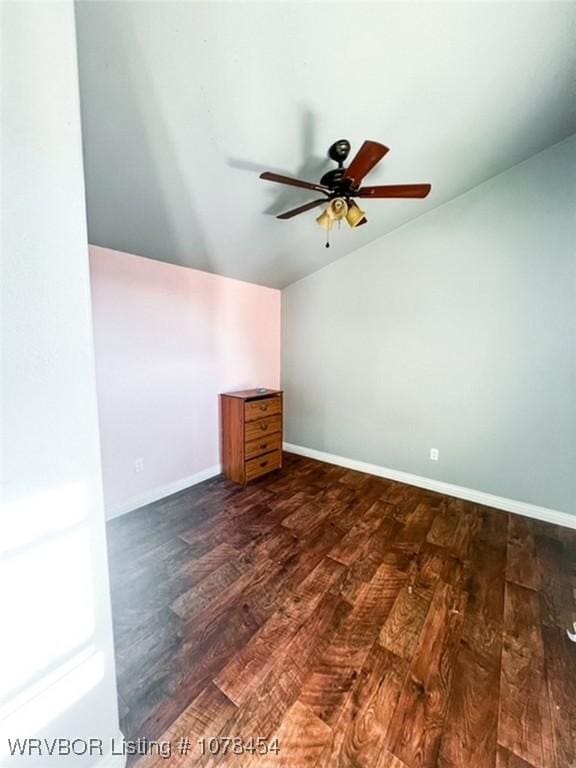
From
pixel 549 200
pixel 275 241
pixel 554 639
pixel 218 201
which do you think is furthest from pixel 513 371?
pixel 218 201

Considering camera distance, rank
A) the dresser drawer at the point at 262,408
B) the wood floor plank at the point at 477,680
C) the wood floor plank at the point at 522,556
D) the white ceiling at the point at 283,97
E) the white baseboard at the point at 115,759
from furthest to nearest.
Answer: the dresser drawer at the point at 262,408, the wood floor plank at the point at 522,556, the white ceiling at the point at 283,97, the wood floor plank at the point at 477,680, the white baseboard at the point at 115,759

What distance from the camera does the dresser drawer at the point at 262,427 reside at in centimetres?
296

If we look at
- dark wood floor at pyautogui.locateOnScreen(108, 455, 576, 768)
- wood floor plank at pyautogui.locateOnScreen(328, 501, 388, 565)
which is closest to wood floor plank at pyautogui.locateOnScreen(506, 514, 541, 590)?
dark wood floor at pyautogui.locateOnScreen(108, 455, 576, 768)

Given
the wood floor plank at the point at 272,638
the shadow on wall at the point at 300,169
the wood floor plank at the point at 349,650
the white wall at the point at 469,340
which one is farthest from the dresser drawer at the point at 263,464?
the shadow on wall at the point at 300,169

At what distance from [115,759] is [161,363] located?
7.33ft

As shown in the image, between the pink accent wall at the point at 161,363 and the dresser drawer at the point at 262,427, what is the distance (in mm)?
412

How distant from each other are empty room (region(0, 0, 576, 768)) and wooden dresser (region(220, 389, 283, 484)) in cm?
4

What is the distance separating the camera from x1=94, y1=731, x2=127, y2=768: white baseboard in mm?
937

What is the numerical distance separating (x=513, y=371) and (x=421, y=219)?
62.5 inches

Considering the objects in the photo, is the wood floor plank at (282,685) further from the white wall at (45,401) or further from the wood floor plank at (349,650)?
the white wall at (45,401)

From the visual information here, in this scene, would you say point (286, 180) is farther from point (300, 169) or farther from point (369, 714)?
point (369, 714)

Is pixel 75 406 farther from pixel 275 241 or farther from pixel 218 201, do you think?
pixel 275 241

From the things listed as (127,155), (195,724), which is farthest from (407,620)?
(127,155)

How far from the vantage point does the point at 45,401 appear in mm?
736
